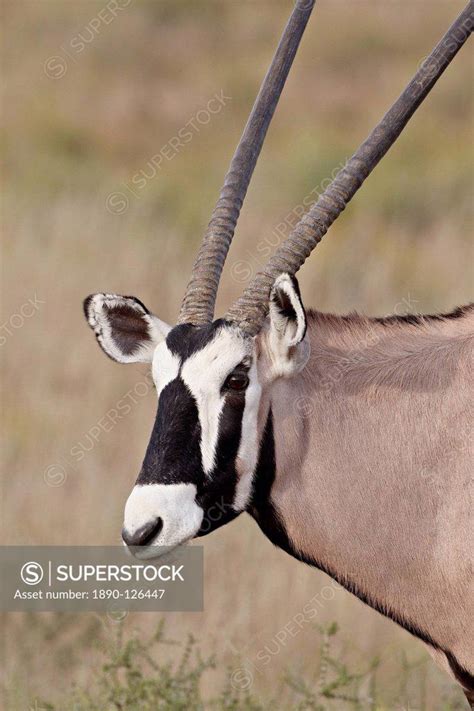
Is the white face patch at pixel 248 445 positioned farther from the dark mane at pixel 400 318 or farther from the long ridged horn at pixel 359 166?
the dark mane at pixel 400 318

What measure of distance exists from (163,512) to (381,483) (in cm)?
90

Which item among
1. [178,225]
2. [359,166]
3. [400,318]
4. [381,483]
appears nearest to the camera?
[381,483]

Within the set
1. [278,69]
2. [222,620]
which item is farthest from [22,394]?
[278,69]

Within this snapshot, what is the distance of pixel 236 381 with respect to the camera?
14.1 ft

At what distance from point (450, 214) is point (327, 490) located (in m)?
11.1

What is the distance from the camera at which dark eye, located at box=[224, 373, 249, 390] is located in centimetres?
427

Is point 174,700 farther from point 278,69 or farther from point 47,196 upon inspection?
point 47,196

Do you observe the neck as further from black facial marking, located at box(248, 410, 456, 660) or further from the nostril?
the nostril

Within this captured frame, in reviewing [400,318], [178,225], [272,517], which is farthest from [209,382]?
[178,225]

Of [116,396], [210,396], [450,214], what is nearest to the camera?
[210,396]

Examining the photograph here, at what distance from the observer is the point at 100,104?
22.4 metres

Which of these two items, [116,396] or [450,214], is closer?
[116,396]

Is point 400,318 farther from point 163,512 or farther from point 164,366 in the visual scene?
point 163,512

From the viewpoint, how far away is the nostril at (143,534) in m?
4.01
